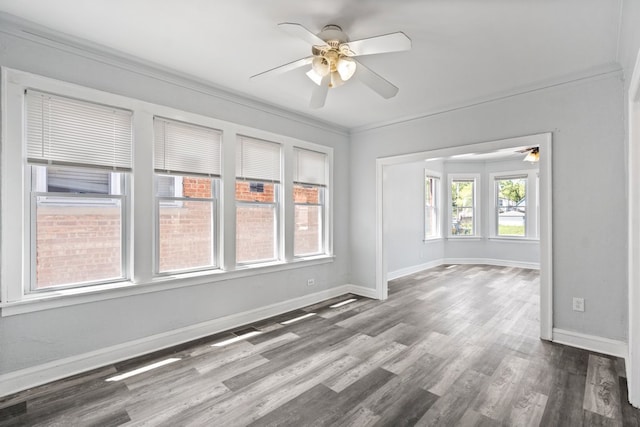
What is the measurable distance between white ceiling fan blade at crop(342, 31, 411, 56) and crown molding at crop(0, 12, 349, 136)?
190 cm

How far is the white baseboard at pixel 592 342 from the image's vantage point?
9.54 feet

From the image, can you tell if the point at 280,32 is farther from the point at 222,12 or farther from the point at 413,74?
the point at 413,74

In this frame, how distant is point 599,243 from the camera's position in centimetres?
304

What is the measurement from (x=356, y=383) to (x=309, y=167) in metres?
3.07

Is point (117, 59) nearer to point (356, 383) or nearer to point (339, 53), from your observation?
point (339, 53)

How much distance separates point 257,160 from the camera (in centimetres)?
395

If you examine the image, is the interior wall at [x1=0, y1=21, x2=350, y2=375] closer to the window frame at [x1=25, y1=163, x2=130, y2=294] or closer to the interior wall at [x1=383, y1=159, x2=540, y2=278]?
the window frame at [x1=25, y1=163, x2=130, y2=294]

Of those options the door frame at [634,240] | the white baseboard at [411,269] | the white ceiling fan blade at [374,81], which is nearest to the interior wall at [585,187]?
the door frame at [634,240]

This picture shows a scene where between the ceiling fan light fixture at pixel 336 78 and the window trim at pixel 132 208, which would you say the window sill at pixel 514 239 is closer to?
the window trim at pixel 132 208

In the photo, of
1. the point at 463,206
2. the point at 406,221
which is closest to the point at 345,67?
the point at 406,221

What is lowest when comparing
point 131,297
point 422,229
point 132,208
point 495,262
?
point 495,262

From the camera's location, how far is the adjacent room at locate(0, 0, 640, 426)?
2.18m

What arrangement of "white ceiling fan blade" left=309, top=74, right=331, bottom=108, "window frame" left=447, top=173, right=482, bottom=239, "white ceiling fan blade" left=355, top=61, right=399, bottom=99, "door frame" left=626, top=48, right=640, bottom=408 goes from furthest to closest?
"window frame" left=447, top=173, right=482, bottom=239
"white ceiling fan blade" left=309, top=74, right=331, bottom=108
"white ceiling fan blade" left=355, top=61, right=399, bottom=99
"door frame" left=626, top=48, right=640, bottom=408

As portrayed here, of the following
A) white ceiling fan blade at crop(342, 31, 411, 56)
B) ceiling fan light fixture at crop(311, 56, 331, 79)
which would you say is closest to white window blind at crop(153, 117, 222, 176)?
ceiling fan light fixture at crop(311, 56, 331, 79)
